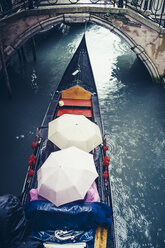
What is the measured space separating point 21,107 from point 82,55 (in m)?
2.82

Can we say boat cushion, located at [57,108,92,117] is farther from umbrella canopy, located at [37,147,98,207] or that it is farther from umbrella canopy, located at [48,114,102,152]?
umbrella canopy, located at [37,147,98,207]

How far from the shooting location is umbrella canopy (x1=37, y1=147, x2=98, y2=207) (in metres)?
3.14

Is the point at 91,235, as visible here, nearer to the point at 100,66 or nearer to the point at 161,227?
the point at 161,227

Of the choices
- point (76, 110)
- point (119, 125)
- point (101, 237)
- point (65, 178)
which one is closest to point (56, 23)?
point (76, 110)

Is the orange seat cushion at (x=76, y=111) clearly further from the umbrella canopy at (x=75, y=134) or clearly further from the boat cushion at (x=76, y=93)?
the umbrella canopy at (x=75, y=134)

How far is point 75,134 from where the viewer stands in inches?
168

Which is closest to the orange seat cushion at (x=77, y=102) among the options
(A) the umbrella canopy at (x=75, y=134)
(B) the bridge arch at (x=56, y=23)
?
(A) the umbrella canopy at (x=75, y=134)

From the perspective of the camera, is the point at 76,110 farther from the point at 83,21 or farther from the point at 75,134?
the point at 83,21

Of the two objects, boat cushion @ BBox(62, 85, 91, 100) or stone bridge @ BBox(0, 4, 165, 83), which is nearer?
boat cushion @ BBox(62, 85, 91, 100)

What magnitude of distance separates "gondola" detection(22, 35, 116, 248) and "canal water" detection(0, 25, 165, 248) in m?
0.98

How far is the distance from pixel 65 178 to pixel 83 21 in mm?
5929

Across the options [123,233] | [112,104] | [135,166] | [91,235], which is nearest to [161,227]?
[123,233]

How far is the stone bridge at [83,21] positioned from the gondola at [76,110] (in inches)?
41.7

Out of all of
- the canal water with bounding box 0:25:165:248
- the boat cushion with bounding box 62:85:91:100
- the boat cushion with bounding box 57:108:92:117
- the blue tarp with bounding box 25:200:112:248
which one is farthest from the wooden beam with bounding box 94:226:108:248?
the boat cushion with bounding box 62:85:91:100
